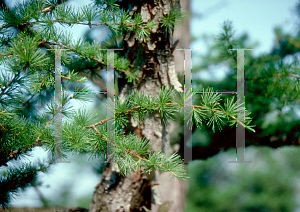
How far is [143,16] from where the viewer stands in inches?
23.4

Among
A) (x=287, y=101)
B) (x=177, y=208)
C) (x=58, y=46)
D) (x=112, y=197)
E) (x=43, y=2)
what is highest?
(x=43, y=2)

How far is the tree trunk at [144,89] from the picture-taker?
60cm

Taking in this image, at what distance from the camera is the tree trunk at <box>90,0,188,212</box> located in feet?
1.98

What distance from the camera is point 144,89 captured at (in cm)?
63

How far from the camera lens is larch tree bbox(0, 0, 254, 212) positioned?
1.53 feet

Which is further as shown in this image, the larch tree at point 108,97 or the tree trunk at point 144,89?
the tree trunk at point 144,89

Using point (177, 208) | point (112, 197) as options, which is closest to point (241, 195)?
point (177, 208)

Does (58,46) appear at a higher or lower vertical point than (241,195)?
higher

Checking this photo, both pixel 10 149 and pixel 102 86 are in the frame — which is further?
pixel 102 86

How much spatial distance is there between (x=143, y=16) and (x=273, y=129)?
0.60 m

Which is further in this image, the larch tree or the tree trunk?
the tree trunk

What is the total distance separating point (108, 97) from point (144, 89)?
0.12 metres

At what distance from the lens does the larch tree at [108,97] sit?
466 millimetres

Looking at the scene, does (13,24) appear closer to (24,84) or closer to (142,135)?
(24,84)
